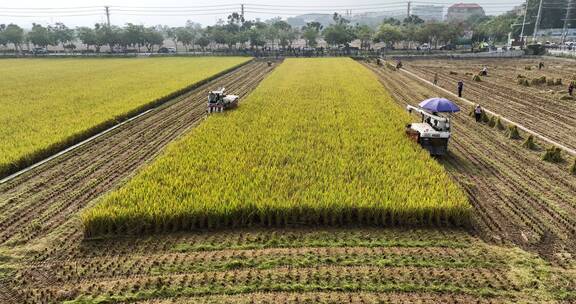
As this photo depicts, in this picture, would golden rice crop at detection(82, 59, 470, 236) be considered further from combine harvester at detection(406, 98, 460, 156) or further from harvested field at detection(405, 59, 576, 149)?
harvested field at detection(405, 59, 576, 149)

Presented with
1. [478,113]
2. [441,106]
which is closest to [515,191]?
[441,106]

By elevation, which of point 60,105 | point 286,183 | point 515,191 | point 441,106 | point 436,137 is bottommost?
point 515,191

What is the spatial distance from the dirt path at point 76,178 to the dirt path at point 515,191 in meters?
10.1

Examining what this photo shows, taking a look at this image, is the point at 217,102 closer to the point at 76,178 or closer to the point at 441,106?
the point at 76,178

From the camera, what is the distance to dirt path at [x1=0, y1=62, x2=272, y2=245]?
922cm

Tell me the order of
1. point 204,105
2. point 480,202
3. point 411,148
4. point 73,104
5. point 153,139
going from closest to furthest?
point 480,202
point 411,148
point 153,139
point 73,104
point 204,105

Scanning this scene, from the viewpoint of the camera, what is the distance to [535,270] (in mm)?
7254

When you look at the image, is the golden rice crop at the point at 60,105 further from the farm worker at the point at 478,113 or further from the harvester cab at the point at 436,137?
the farm worker at the point at 478,113

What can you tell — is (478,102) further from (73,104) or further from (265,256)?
(73,104)

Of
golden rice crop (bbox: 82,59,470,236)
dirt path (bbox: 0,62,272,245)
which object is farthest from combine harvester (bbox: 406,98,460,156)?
dirt path (bbox: 0,62,272,245)

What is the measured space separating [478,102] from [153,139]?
1919cm

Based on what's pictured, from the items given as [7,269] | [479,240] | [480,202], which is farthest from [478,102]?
[7,269]

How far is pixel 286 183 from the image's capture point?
10109 millimetres

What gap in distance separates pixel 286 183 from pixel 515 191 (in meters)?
6.36
